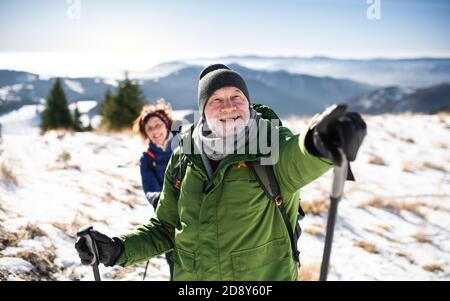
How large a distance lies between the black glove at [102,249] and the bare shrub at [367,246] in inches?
174

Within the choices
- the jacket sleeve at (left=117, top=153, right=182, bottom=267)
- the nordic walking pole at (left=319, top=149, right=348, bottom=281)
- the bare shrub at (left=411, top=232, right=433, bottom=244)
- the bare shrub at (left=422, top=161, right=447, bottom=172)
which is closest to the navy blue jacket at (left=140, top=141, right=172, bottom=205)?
the jacket sleeve at (left=117, top=153, right=182, bottom=267)

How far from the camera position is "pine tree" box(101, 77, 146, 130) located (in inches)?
832

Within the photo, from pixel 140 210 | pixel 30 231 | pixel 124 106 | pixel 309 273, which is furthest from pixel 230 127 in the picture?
pixel 124 106

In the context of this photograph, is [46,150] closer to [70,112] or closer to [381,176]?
[381,176]

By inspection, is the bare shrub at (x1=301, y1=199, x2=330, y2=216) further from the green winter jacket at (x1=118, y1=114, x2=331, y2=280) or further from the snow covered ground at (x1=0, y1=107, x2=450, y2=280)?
the green winter jacket at (x1=118, y1=114, x2=331, y2=280)

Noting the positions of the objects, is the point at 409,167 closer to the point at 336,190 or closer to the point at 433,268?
the point at 433,268

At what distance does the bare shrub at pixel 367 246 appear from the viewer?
5598 mm

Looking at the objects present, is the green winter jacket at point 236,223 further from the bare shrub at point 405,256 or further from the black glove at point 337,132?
the bare shrub at point 405,256

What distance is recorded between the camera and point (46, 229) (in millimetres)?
4594

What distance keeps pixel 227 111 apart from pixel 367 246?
4499mm
